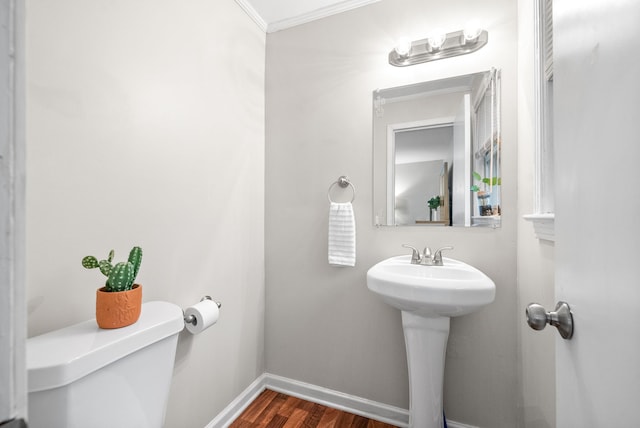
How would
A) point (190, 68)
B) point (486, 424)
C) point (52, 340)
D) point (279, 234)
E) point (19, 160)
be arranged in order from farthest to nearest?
point (279, 234)
point (486, 424)
point (190, 68)
point (52, 340)
point (19, 160)

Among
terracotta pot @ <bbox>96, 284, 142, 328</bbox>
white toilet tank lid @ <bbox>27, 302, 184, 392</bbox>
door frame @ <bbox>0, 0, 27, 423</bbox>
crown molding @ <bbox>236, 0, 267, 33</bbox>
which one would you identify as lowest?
white toilet tank lid @ <bbox>27, 302, 184, 392</bbox>

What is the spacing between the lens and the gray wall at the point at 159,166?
78cm

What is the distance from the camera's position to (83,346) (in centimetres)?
67

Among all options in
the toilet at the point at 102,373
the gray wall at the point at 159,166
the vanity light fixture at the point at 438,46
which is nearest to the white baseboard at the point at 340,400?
the gray wall at the point at 159,166

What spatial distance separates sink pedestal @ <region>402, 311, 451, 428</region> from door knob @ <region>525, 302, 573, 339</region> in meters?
0.76

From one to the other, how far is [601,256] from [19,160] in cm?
68

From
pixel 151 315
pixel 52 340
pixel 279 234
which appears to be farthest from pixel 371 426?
pixel 52 340

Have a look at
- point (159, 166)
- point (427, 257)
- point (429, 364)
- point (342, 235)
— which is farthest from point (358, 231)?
point (159, 166)

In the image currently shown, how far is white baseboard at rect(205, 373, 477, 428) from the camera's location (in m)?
1.46

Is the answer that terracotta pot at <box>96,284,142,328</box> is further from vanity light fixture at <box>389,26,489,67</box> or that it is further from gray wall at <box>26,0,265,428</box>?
vanity light fixture at <box>389,26,489,67</box>

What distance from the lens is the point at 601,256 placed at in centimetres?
38

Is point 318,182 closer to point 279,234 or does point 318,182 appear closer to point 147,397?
point 279,234

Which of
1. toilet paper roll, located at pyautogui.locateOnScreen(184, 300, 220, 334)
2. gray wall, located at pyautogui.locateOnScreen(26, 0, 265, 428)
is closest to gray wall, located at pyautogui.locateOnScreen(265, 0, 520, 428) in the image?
gray wall, located at pyautogui.locateOnScreen(26, 0, 265, 428)

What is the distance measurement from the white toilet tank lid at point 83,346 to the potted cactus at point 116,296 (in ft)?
0.08
